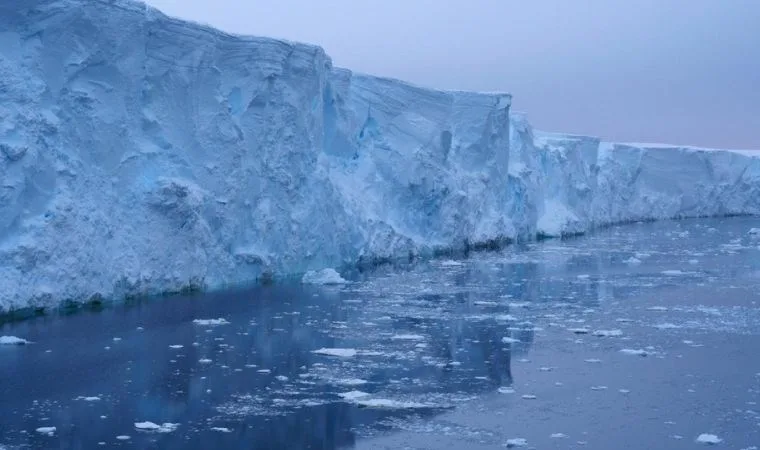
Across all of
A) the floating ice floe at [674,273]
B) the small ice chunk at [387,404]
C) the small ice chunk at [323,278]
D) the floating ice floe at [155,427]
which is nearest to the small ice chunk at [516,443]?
the small ice chunk at [387,404]

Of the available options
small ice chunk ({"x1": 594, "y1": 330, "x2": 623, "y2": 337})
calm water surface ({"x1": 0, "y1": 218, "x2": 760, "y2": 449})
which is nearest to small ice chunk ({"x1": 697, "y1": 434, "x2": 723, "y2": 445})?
calm water surface ({"x1": 0, "y1": 218, "x2": 760, "y2": 449})

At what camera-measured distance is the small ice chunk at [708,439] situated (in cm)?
553

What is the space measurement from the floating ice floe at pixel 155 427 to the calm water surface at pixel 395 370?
18 mm

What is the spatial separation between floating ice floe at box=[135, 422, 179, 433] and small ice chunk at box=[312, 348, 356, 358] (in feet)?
8.50

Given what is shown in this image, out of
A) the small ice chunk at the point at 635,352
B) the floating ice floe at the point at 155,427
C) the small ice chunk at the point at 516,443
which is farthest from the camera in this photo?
the small ice chunk at the point at 635,352

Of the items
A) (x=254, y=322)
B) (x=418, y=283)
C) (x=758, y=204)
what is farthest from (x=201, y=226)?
(x=758, y=204)

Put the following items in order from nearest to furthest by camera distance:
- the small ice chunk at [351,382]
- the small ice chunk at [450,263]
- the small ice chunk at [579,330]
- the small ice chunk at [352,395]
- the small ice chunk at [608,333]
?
the small ice chunk at [352,395], the small ice chunk at [351,382], the small ice chunk at [608,333], the small ice chunk at [579,330], the small ice chunk at [450,263]

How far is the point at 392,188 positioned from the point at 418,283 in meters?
5.14

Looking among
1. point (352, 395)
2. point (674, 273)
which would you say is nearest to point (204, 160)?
point (352, 395)

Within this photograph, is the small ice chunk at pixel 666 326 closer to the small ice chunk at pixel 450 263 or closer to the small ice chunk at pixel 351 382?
the small ice chunk at pixel 351 382

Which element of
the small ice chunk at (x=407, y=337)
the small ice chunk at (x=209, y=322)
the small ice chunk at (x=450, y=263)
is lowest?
the small ice chunk at (x=407, y=337)

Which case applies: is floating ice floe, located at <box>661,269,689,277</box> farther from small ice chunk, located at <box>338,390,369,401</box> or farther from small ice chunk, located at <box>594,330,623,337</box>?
small ice chunk, located at <box>338,390,369,401</box>

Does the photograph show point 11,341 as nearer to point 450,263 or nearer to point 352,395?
point 352,395

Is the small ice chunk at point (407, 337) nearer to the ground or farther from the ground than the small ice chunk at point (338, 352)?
farther from the ground
